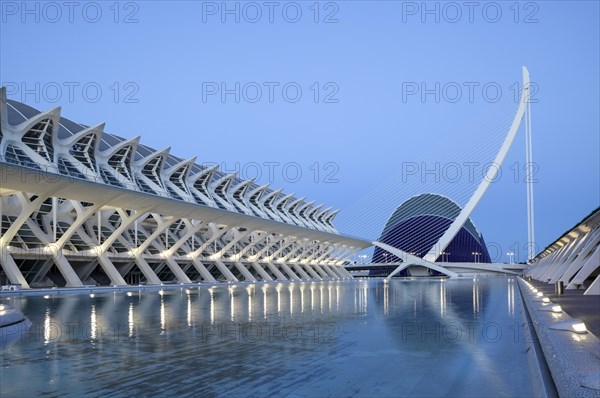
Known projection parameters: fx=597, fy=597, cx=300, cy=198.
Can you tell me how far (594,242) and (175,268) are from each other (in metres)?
25.1

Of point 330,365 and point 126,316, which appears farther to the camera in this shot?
point 126,316

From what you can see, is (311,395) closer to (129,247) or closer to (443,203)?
(129,247)

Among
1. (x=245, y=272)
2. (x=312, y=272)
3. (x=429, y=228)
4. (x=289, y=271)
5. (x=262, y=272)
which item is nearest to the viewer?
(x=245, y=272)

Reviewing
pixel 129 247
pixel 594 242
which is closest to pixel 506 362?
pixel 594 242

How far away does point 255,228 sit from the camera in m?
44.2

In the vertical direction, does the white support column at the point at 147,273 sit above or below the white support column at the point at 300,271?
above

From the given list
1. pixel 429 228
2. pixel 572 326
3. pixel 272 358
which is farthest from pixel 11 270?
pixel 429 228

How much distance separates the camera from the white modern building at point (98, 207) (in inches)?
995

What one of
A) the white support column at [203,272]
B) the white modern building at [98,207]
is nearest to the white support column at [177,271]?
the white modern building at [98,207]

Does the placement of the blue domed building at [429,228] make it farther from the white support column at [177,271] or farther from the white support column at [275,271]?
the white support column at [177,271]

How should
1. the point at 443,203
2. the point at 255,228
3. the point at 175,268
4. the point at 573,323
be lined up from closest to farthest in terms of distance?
the point at 573,323
the point at 175,268
the point at 255,228
the point at 443,203

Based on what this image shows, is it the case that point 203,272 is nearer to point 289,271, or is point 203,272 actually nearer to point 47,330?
point 289,271

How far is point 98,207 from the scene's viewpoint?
28.8 metres

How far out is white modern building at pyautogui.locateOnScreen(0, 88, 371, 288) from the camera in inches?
995
